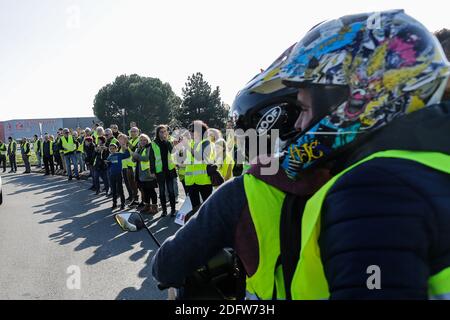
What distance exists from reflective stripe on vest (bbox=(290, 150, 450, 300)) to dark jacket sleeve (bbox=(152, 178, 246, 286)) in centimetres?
35

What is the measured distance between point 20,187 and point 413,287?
15.2 m

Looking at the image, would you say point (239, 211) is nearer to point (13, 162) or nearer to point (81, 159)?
point (81, 159)

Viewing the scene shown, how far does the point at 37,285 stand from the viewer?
435 centimetres

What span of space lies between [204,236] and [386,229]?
69cm

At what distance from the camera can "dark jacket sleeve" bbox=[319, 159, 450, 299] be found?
719 mm

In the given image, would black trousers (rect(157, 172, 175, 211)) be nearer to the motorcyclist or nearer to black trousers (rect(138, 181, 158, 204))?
black trousers (rect(138, 181, 158, 204))

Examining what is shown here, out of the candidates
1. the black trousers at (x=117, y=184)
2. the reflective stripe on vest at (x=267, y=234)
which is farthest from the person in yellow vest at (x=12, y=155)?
the reflective stripe on vest at (x=267, y=234)

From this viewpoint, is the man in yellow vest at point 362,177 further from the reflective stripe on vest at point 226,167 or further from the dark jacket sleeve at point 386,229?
the reflective stripe on vest at point 226,167

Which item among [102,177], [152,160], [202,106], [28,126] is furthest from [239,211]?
[28,126]

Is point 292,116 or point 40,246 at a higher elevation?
point 292,116
